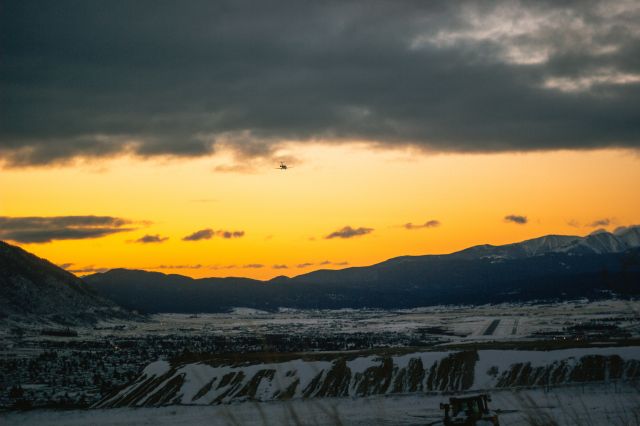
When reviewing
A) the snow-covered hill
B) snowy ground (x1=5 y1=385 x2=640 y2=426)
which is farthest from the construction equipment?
the snow-covered hill

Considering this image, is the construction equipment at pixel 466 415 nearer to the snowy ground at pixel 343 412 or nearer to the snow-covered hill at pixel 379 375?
the snowy ground at pixel 343 412

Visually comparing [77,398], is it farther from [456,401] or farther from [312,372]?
[456,401]

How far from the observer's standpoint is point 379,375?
93625 mm

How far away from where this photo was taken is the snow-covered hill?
88.6 m

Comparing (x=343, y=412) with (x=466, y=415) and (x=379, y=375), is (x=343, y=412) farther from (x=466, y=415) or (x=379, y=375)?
(x=466, y=415)

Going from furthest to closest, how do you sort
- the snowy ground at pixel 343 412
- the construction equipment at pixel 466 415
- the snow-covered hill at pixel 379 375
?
the snow-covered hill at pixel 379 375
the snowy ground at pixel 343 412
the construction equipment at pixel 466 415

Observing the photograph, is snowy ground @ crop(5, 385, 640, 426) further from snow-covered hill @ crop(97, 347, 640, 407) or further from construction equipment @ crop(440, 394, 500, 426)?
construction equipment @ crop(440, 394, 500, 426)

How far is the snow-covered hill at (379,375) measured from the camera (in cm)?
8856

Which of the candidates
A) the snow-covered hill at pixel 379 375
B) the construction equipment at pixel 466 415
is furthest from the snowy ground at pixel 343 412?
the construction equipment at pixel 466 415

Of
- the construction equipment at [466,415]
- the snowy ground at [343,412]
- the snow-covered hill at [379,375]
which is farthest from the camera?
the snow-covered hill at [379,375]

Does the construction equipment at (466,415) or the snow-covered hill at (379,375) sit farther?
the snow-covered hill at (379,375)

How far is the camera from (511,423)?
185 feet

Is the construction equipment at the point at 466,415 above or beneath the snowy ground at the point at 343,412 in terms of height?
above

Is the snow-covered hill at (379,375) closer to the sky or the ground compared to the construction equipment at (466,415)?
closer to the ground
